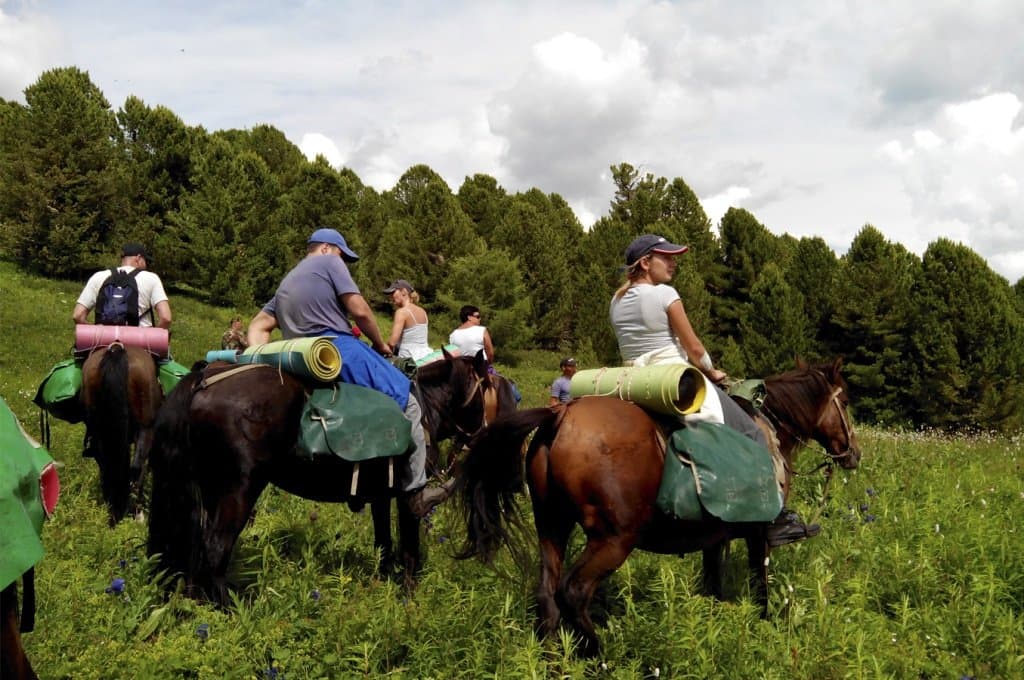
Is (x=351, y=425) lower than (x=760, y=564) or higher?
higher

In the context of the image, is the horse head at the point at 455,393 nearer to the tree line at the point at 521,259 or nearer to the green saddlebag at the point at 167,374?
the green saddlebag at the point at 167,374

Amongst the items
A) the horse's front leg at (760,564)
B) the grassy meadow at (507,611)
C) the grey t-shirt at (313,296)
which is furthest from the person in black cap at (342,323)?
the horse's front leg at (760,564)

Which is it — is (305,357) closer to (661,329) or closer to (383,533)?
(383,533)

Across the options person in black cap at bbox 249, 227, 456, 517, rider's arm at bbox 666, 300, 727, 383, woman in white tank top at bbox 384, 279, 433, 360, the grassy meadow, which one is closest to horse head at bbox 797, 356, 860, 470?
the grassy meadow

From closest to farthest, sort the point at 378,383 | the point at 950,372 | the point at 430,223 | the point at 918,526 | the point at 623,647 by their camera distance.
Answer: the point at 623,647
the point at 378,383
the point at 918,526
the point at 950,372
the point at 430,223

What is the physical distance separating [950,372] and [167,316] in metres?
29.5

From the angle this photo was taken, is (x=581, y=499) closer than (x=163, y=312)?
Yes

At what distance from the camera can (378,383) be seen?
5.59 meters

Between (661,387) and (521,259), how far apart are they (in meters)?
40.3

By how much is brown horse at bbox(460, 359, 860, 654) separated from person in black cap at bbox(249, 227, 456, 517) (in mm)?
736

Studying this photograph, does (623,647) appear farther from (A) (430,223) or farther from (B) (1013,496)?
(A) (430,223)

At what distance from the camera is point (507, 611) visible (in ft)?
14.4

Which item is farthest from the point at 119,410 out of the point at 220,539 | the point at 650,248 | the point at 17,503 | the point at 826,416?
the point at 826,416

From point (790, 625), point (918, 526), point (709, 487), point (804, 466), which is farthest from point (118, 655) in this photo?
point (804, 466)
